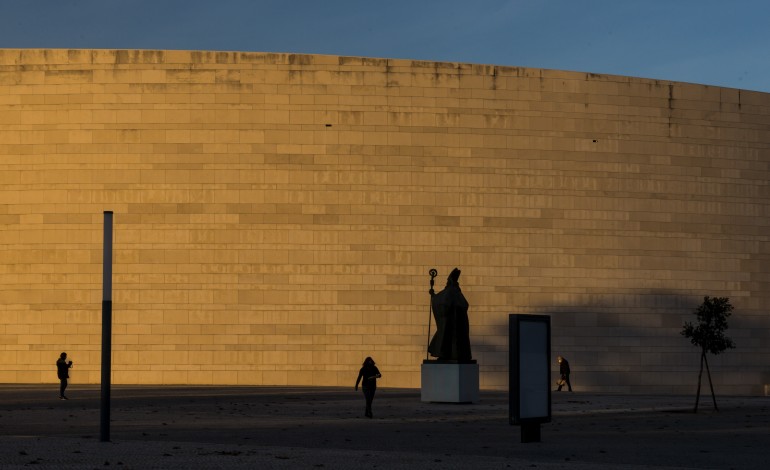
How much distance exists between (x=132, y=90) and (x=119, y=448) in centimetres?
3090

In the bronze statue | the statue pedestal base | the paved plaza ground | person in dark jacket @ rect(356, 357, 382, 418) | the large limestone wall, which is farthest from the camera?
the large limestone wall

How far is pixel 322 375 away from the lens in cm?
4781

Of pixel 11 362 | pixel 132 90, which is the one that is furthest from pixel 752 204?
pixel 11 362

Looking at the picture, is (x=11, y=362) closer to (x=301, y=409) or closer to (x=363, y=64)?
(x=363, y=64)

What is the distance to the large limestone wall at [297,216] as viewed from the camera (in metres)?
47.6

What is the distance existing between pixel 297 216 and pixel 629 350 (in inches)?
540

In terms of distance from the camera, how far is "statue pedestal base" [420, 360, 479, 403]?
110 feet

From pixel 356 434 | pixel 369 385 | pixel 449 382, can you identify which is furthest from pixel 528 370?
pixel 449 382

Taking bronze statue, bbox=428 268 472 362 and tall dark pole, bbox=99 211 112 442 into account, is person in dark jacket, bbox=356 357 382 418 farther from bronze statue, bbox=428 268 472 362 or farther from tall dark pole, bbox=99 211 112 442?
tall dark pole, bbox=99 211 112 442

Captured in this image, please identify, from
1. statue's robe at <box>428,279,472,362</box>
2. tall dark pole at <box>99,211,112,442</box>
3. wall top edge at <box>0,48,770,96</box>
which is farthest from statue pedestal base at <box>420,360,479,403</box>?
wall top edge at <box>0,48,770,96</box>

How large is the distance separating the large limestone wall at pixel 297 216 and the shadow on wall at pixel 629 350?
9 centimetres

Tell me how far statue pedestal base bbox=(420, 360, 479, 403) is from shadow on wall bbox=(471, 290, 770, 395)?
14685 millimetres

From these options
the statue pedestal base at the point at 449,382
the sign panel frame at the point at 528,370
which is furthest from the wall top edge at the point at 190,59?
the sign panel frame at the point at 528,370

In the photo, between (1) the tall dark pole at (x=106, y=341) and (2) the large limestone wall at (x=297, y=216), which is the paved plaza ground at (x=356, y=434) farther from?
(2) the large limestone wall at (x=297, y=216)
